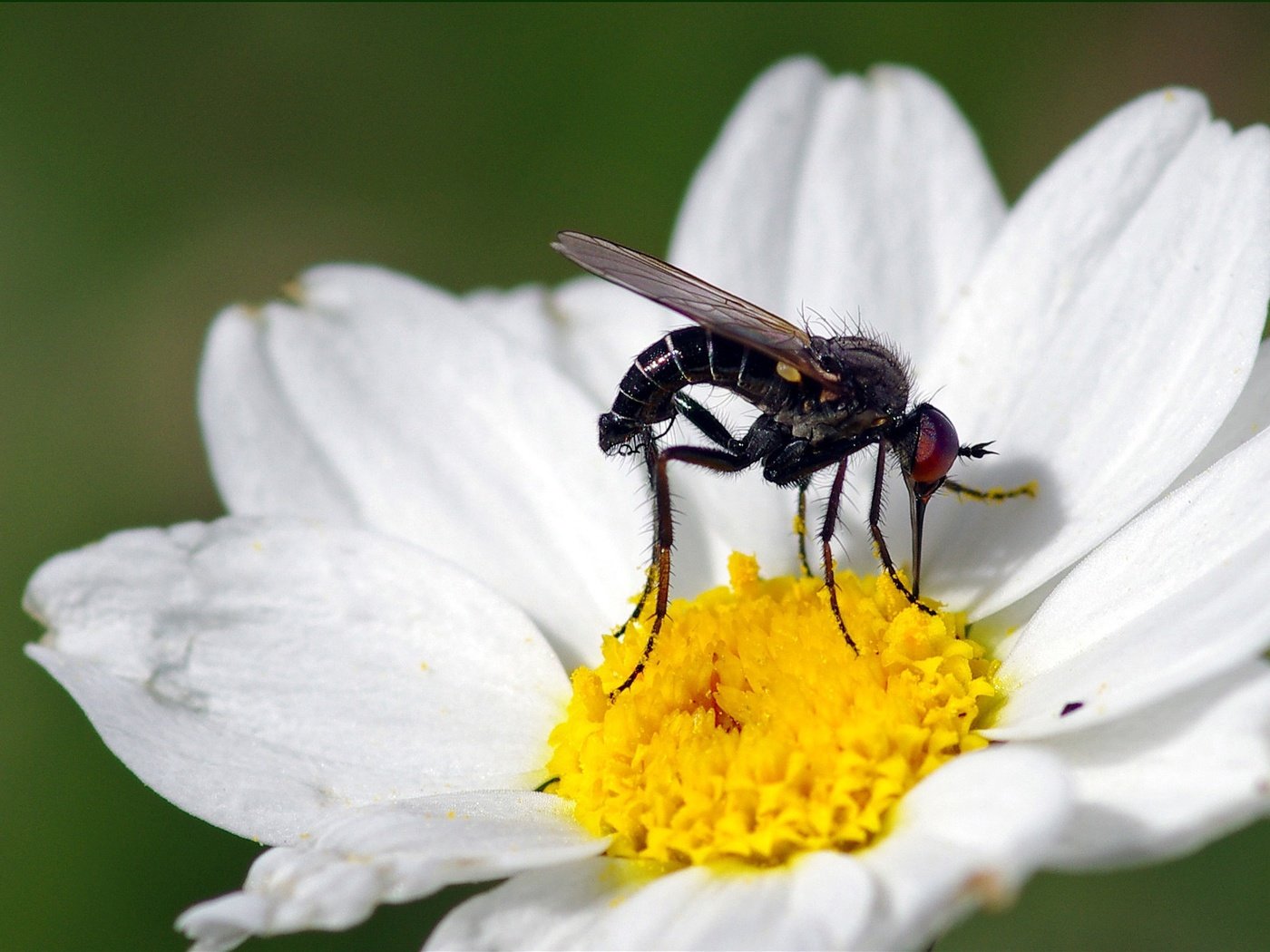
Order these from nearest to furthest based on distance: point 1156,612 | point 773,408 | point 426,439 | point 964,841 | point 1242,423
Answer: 1. point 964,841
2. point 1156,612
3. point 1242,423
4. point 773,408
5. point 426,439

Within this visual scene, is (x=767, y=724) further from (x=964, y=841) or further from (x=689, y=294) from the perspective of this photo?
(x=689, y=294)

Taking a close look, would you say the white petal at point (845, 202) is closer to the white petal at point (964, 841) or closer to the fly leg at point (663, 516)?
the fly leg at point (663, 516)

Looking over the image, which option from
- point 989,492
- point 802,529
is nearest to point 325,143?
point 802,529

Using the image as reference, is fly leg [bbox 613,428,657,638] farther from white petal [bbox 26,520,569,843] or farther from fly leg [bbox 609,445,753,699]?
white petal [bbox 26,520,569,843]

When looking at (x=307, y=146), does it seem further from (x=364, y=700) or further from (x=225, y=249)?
(x=364, y=700)

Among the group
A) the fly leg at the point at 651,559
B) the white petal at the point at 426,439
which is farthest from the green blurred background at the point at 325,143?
the fly leg at the point at 651,559

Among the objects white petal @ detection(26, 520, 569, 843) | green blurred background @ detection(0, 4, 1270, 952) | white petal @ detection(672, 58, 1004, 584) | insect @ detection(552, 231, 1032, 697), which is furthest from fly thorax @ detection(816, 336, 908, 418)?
green blurred background @ detection(0, 4, 1270, 952)

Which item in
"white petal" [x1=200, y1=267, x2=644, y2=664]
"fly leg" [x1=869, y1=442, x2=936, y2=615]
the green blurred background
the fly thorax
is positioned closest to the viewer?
"fly leg" [x1=869, y1=442, x2=936, y2=615]
